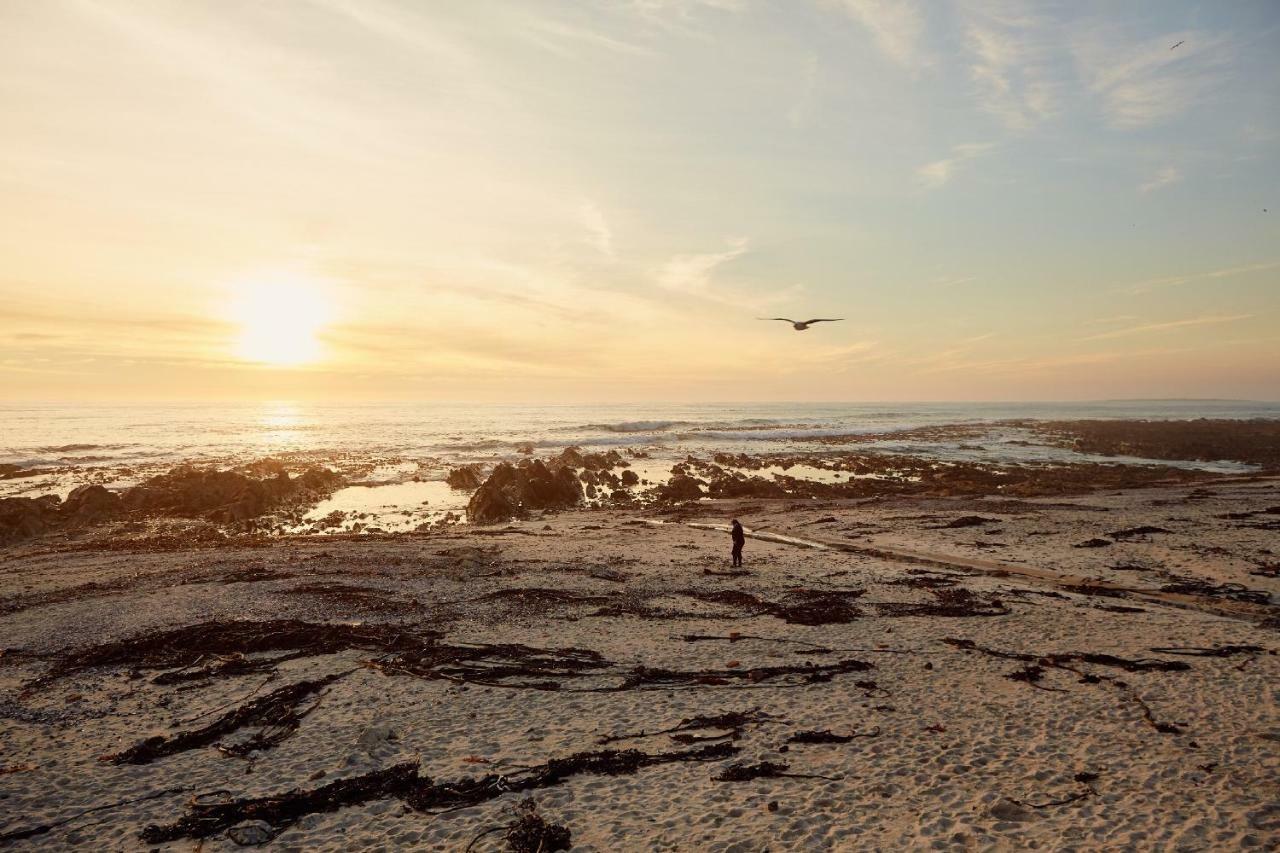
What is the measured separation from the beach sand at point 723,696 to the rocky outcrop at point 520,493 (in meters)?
12.3

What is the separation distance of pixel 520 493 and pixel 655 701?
33.2m

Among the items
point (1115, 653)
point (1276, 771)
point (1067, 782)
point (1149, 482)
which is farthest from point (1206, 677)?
point (1149, 482)

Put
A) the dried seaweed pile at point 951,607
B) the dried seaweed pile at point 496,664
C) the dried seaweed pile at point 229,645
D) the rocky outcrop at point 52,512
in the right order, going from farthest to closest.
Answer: the rocky outcrop at point 52,512, the dried seaweed pile at point 951,607, the dried seaweed pile at point 229,645, the dried seaweed pile at point 496,664

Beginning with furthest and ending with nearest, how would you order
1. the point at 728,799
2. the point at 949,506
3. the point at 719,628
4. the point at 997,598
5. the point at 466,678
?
the point at 949,506 → the point at 997,598 → the point at 719,628 → the point at 466,678 → the point at 728,799

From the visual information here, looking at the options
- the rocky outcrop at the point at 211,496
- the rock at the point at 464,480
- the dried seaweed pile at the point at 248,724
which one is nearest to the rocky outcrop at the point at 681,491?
the rock at the point at 464,480

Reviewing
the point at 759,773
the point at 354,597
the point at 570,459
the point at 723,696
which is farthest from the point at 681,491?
the point at 759,773

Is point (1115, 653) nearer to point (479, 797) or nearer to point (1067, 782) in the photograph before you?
point (1067, 782)

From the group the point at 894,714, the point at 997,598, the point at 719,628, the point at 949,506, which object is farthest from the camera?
the point at 949,506

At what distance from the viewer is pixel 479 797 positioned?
1012 cm

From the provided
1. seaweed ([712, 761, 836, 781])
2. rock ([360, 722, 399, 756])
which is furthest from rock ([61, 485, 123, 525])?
seaweed ([712, 761, 836, 781])

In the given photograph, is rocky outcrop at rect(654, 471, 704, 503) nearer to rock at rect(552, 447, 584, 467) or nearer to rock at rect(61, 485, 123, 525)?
rock at rect(552, 447, 584, 467)

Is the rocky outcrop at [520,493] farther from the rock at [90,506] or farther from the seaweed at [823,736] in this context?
the seaweed at [823,736]

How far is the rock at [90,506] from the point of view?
37425mm

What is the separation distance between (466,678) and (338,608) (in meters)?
7.77
